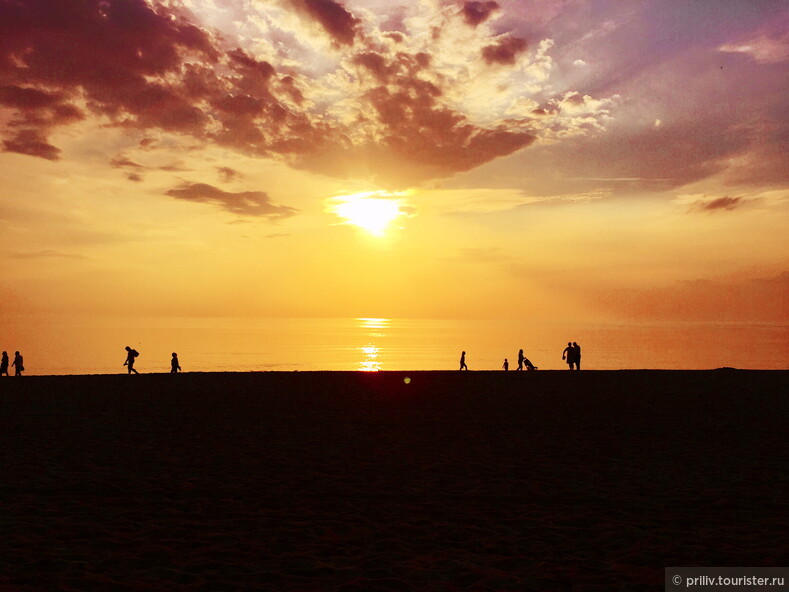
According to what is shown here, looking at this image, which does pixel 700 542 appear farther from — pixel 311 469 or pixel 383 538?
pixel 311 469

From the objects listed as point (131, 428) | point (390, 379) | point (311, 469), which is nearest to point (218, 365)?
point (390, 379)

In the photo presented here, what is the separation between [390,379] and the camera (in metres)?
36.7

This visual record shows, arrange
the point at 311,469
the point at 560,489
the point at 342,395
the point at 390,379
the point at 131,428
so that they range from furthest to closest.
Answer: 1. the point at 390,379
2. the point at 342,395
3. the point at 131,428
4. the point at 311,469
5. the point at 560,489

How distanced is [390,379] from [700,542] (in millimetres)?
28754

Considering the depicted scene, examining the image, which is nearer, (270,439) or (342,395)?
(270,439)

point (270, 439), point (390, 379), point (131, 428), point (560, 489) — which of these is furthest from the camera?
point (390, 379)

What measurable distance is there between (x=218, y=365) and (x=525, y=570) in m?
94.8

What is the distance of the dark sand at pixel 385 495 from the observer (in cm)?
743

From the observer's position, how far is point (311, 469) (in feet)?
42.6

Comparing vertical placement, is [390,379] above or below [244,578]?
above

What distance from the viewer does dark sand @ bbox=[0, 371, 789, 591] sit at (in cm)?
743

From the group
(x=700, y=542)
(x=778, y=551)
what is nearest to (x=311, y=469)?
(x=700, y=542)

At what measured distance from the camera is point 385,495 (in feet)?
35.8

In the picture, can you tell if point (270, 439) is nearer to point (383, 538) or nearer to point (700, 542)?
point (383, 538)
